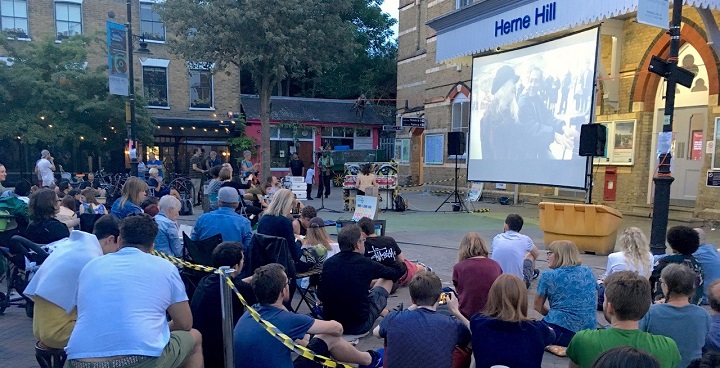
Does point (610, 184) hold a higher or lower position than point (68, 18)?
lower

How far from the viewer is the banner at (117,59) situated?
490 inches

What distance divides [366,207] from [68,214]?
5640 mm

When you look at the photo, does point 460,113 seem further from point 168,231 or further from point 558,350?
point 558,350

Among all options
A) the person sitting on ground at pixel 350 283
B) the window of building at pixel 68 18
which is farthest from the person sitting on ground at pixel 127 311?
the window of building at pixel 68 18

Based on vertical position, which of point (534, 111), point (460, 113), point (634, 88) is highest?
point (634, 88)

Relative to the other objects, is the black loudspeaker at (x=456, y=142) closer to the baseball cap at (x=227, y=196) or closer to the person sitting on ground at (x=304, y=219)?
the person sitting on ground at (x=304, y=219)

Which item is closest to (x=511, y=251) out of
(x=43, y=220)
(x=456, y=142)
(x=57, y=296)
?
(x=57, y=296)

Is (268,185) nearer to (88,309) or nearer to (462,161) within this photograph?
(88,309)

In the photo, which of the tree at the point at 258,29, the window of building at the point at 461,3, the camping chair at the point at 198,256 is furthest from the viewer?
the window of building at the point at 461,3

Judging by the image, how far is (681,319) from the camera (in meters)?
3.18

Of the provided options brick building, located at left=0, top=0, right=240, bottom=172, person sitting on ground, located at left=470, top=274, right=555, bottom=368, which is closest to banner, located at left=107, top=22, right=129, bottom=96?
brick building, located at left=0, top=0, right=240, bottom=172

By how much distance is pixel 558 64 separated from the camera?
11.3 meters

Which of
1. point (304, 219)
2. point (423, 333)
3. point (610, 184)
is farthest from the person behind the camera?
point (610, 184)

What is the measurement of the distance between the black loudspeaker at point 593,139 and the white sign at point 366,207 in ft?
13.8
